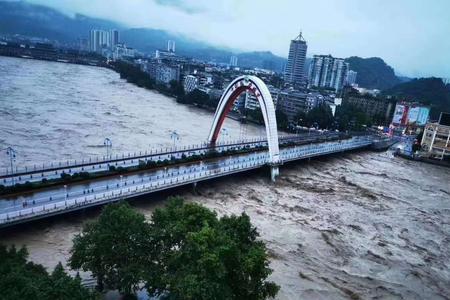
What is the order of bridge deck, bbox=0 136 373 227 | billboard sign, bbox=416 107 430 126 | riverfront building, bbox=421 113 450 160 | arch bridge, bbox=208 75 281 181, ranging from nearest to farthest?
1. bridge deck, bbox=0 136 373 227
2. arch bridge, bbox=208 75 281 181
3. riverfront building, bbox=421 113 450 160
4. billboard sign, bbox=416 107 430 126

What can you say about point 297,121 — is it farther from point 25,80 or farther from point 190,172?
point 25,80

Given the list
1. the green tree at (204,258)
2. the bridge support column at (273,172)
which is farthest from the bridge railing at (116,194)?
the green tree at (204,258)

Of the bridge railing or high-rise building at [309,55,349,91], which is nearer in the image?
the bridge railing

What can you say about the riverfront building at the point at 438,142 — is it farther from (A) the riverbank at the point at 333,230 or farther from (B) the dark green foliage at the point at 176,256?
(B) the dark green foliage at the point at 176,256

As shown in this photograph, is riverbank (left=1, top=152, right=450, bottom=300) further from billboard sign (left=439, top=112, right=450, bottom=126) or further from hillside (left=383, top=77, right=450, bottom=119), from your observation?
hillside (left=383, top=77, right=450, bottom=119)

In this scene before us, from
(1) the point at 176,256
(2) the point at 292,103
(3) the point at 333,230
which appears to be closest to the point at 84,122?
(3) the point at 333,230

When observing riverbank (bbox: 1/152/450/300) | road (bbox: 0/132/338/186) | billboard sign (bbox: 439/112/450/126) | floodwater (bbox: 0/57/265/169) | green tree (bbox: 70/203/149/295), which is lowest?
riverbank (bbox: 1/152/450/300)

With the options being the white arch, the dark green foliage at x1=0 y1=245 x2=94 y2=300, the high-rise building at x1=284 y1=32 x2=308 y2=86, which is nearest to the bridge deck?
the white arch
